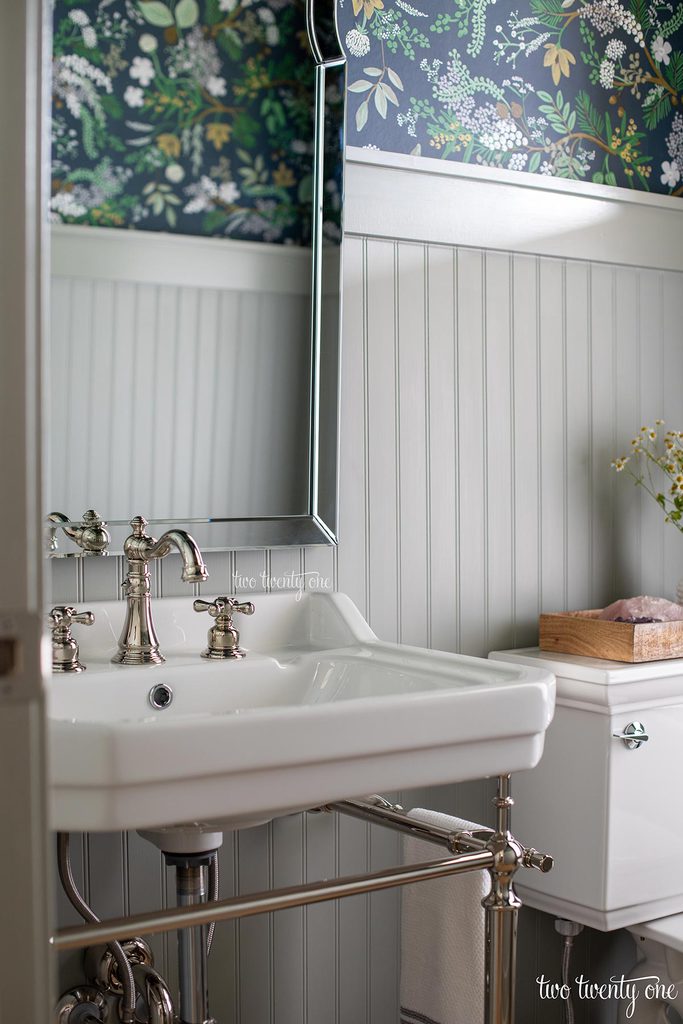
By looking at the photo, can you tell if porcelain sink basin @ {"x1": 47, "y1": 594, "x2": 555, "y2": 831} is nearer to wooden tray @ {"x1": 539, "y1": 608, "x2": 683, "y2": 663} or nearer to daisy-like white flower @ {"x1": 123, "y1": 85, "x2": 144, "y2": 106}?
wooden tray @ {"x1": 539, "y1": 608, "x2": 683, "y2": 663}

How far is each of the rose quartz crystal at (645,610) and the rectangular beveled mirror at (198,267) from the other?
20.3 inches

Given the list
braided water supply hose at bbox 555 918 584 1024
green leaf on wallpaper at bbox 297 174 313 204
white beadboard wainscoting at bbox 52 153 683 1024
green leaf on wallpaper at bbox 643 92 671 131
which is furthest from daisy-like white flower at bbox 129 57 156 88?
braided water supply hose at bbox 555 918 584 1024

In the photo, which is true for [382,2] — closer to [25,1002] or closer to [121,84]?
[121,84]

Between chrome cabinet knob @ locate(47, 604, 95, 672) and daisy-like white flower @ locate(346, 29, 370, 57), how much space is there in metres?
1.01

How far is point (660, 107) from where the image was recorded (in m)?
2.17

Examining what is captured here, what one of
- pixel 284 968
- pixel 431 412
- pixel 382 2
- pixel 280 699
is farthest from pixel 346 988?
pixel 382 2

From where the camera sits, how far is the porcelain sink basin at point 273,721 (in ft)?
3.52

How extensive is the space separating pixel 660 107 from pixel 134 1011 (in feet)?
5.97

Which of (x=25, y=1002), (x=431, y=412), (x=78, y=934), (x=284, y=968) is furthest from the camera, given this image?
(x=431, y=412)

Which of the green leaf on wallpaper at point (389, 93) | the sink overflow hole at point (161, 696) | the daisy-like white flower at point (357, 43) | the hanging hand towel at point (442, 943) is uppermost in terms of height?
the daisy-like white flower at point (357, 43)

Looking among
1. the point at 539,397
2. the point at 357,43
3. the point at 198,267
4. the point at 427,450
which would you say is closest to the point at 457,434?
the point at 427,450

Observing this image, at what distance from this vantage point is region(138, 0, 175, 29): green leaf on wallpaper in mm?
1588

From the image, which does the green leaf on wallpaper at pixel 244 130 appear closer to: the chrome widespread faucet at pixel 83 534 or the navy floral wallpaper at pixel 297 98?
the navy floral wallpaper at pixel 297 98

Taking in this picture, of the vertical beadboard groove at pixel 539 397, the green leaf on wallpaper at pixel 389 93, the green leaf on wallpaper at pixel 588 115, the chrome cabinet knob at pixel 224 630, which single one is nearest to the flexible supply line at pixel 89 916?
the chrome cabinet knob at pixel 224 630
